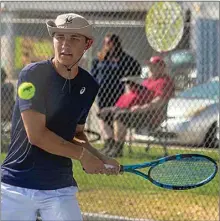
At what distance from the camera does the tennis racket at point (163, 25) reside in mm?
8634

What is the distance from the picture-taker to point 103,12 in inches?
352

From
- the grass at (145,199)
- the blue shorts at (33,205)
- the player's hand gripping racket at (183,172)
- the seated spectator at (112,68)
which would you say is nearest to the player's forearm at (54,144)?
the blue shorts at (33,205)

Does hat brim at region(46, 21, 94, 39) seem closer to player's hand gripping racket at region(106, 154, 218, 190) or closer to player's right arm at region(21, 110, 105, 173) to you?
player's right arm at region(21, 110, 105, 173)

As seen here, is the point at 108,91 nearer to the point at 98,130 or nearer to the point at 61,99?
the point at 98,130

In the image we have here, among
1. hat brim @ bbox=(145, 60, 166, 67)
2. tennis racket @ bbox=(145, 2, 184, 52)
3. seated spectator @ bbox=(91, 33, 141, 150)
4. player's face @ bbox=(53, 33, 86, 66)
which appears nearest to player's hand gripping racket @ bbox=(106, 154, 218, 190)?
player's face @ bbox=(53, 33, 86, 66)

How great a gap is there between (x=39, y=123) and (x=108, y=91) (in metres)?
5.45

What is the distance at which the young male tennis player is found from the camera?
173 inches

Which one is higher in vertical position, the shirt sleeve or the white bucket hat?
the white bucket hat

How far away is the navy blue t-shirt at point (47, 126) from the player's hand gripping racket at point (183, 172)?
701 mm

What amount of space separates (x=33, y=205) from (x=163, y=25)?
458 centimetres

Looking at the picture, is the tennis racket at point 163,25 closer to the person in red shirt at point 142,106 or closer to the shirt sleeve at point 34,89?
the person in red shirt at point 142,106

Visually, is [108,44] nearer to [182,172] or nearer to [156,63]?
[156,63]

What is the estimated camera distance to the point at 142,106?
9.57m

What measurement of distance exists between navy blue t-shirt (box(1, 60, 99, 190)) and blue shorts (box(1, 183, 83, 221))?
0.04 metres
